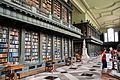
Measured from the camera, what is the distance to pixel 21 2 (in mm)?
5379

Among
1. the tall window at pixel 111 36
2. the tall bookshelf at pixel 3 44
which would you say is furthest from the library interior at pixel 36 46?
the tall window at pixel 111 36

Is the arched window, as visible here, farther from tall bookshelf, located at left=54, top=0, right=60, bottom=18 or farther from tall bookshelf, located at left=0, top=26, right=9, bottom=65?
tall bookshelf, located at left=0, top=26, right=9, bottom=65

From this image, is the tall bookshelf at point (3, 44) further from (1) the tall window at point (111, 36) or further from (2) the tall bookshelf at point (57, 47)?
(1) the tall window at point (111, 36)

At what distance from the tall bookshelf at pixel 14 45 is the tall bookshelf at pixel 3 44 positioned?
7.8 inches

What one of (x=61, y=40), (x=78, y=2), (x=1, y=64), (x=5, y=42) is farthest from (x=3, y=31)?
(x=78, y=2)

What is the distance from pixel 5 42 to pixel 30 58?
1.64 metres

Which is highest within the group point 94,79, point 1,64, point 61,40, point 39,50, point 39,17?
point 39,17

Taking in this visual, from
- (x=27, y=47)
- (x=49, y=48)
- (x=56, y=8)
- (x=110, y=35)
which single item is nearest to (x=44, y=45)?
(x=49, y=48)

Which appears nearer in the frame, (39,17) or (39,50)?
(39,17)

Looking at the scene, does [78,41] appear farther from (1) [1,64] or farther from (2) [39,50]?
(1) [1,64]

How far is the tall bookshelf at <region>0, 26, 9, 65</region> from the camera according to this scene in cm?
510

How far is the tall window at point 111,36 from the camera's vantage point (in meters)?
30.6

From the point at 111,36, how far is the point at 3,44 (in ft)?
97.0

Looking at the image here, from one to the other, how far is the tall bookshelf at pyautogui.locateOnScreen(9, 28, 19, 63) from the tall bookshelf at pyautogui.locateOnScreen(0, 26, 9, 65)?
7.8 inches
